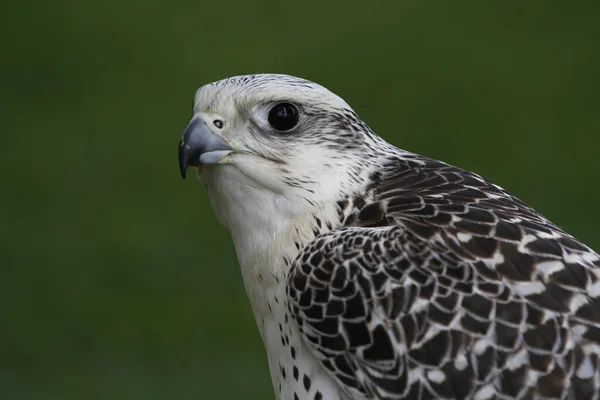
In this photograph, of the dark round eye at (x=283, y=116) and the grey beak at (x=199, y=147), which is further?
the dark round eye at (x=283, y=116)

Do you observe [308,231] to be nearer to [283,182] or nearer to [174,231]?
[283,182]

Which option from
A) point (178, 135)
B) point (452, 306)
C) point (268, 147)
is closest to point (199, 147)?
point (268, 147)

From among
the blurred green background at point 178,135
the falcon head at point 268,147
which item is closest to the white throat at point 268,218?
the falcon head at point 268,147

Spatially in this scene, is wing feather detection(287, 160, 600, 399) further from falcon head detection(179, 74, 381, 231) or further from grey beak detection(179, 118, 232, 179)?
grey beak detection(179, 118, 232, 179)

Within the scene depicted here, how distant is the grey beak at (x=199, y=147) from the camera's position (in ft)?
12.9

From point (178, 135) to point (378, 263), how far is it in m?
6.87

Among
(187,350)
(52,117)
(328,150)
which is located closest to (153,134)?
(52,117)

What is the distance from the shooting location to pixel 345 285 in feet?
12.5

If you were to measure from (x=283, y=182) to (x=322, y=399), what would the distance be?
0.81 metres

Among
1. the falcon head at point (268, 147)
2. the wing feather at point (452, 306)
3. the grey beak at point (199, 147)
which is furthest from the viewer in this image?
the falcon head at point (268, 147)

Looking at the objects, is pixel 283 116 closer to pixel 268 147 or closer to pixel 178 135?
pixel 268 147

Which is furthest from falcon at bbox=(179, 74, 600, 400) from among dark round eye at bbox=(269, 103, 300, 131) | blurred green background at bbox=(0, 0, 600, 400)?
blurred green background at bbox=(0, 0, 600, 400)

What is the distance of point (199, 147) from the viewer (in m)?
3.95

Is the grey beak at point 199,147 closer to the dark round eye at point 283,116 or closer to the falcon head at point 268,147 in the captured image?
the falcon head at point 268,147
